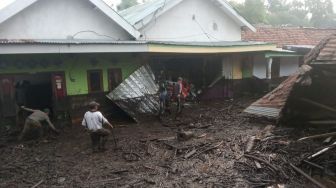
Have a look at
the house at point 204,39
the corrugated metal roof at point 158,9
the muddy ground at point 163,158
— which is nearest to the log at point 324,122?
the muddy ground at point 163,158

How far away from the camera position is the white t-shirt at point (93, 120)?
9250 millimetres

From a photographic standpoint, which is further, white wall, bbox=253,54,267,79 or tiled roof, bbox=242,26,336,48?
tiled roof, bbox=242,26,336,48

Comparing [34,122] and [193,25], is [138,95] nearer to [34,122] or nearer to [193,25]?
[34,122]

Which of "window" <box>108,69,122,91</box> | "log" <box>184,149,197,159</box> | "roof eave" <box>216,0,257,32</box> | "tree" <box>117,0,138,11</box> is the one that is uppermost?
"tree" <box>117,0,138,11</box>

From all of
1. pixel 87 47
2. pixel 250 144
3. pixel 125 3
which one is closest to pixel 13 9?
pixel 87 47

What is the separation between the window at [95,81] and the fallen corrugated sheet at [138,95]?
0.82 meters

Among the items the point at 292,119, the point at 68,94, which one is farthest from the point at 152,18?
the point at 292,119

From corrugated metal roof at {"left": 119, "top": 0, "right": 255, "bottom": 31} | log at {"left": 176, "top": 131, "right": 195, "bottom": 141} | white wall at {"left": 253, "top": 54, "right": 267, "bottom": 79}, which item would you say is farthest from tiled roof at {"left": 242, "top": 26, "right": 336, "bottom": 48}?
log at {"left": 176, "top": 131, "right": 195, "bottom": 141}

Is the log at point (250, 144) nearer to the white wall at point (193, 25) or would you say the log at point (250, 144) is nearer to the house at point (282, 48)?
the white wall at point (193, 25)

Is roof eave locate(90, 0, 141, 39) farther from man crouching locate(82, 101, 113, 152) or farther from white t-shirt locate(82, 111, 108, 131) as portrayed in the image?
white t-shirt locate(82, 111, 108, 131)

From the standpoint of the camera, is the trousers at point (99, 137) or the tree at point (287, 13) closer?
the trousers at point (99, 137)

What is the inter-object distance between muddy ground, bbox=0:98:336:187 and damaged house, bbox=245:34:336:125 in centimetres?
44

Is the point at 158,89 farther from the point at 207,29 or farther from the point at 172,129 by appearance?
the point at 207,29

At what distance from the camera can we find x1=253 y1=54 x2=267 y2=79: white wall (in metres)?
19.4
